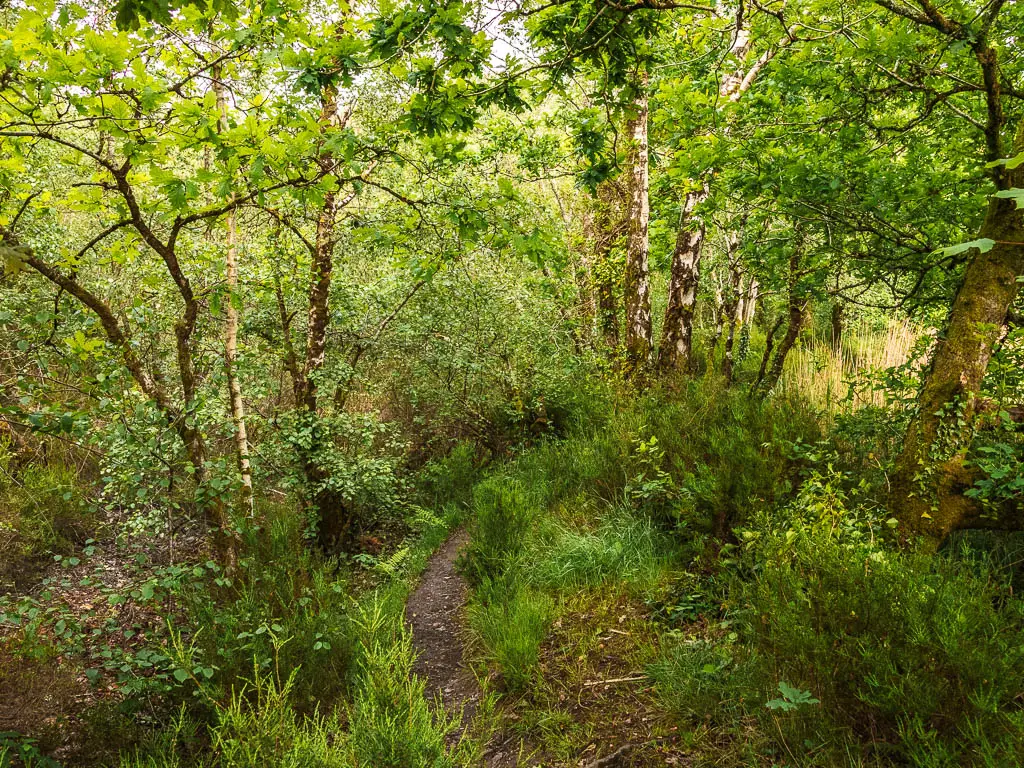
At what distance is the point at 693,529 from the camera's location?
409 centimetres

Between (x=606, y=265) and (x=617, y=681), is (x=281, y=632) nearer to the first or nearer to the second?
(x=617, y=681)

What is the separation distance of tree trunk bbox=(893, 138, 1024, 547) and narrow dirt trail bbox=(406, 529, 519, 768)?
2.78 metres

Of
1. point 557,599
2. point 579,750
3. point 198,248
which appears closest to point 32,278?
point 198,248

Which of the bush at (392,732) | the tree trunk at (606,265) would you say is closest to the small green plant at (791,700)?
the bush at (392,732)

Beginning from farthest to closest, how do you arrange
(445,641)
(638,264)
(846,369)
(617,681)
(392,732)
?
(638,264) → (846,369) → (445,641) → (617,681) → (392,732)

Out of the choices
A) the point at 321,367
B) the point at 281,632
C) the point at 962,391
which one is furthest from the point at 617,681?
the point at 321,367

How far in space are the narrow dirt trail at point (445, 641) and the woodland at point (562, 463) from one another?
0.19 feet

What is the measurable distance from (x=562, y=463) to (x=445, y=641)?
298cm

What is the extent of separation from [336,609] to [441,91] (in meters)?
4.24

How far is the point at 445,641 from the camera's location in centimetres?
462

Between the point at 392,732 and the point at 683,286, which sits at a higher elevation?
the point at 683,286

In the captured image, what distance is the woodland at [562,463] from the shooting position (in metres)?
2.43

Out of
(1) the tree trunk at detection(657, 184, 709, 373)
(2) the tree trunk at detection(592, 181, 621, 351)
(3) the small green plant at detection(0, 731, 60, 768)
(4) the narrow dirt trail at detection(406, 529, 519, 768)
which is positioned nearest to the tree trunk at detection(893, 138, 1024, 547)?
(4) the narrow dirt trail at detection(406, 529, 519, 768)

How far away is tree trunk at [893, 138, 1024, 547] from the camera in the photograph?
2.85m
